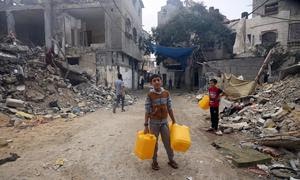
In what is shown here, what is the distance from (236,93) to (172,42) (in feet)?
45.2

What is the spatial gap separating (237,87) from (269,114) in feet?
14.3

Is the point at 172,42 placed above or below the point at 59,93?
above

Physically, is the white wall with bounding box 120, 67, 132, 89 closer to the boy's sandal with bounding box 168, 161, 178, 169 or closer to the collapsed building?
the collapsed building

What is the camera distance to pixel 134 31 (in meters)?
26.1

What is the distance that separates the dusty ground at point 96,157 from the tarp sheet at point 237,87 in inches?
168

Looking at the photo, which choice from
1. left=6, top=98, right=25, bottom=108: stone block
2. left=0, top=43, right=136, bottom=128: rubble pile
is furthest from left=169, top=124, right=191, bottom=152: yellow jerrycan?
left=6, top=98, right=25, bottom=108: stone block

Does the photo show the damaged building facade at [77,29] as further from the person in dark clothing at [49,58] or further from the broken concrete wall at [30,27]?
the person in dark clothing at [49,58]

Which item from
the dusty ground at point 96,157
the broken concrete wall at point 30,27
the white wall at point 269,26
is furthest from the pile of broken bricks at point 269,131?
the broken concrete wall at point 30,27

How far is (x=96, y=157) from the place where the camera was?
466cm

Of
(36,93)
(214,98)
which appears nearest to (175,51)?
(36,93)

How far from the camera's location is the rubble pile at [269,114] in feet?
18.9

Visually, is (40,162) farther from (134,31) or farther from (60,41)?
(134,31)

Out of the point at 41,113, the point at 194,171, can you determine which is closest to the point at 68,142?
the point at 194,171

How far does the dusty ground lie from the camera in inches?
154
